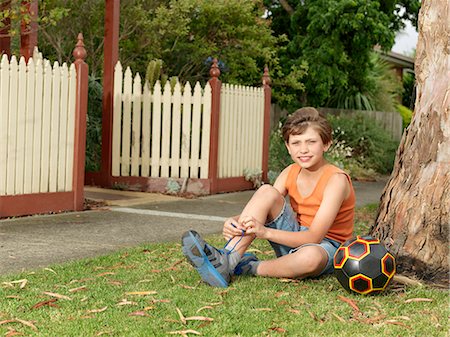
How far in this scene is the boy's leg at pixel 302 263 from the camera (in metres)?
5.07

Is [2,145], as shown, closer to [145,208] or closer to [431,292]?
[145,208]

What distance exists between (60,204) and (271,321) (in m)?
5.08

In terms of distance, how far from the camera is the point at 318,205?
5.32 meters

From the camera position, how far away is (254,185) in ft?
42.4

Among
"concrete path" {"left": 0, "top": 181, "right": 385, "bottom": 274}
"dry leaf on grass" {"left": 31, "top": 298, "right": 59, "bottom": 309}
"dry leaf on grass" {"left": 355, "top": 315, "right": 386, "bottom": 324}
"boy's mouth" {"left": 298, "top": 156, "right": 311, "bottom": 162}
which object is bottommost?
"concrete path" {"left": 0, "top": 181, "right": 385, "bottom": 274}

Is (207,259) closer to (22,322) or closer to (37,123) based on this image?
(22,322)

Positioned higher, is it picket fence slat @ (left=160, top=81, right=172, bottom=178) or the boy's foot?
picket fence slat @ (left=160, top=81, right=172, bottom=178)

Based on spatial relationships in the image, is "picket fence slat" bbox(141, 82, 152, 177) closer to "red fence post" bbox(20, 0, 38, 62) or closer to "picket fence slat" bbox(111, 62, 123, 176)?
"picket fence slat" bbox(111, 62, 123, 176)

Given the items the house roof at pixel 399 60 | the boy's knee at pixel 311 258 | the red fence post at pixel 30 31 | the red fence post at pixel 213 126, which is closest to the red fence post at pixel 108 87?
the red fence post at pixel 30 31

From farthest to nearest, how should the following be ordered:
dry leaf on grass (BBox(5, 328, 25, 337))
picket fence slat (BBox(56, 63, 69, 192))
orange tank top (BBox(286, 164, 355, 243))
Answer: picket fence slat (BBox(56, 63, 69, 192))
orange tank top (BBox(286, 164, 355, 243))
dry leaf on grass (BBox(5, 328, 25, 337))

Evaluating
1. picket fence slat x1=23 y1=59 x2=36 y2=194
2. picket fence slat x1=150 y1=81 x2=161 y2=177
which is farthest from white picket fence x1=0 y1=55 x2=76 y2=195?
picket fence slat x1=150 y1=81 x2=161 y2=177

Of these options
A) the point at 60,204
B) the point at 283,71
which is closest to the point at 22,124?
the point at 60,204

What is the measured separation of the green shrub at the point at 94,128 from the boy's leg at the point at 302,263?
7.39m

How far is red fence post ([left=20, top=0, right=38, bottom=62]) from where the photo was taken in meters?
10.4
